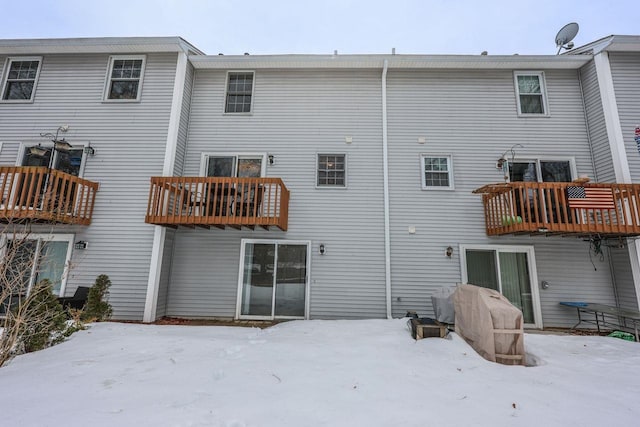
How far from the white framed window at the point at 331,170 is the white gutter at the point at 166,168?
3810 millimetres

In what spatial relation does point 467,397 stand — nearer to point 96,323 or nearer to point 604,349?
point 604,349

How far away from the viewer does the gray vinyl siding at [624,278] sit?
249 inches

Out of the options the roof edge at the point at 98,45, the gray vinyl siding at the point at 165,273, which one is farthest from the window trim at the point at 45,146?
the gray vinyl siding at the point at 165,273

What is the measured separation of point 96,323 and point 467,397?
22.0ft

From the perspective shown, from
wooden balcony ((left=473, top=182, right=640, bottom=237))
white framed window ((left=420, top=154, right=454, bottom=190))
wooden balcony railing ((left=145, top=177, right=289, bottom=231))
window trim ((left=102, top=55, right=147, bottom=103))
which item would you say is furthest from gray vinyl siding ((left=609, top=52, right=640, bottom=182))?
window trim ((left=102, top=55, right=147, bottom=103))

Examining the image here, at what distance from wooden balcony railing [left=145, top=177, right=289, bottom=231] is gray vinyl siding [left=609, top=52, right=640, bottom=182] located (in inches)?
337

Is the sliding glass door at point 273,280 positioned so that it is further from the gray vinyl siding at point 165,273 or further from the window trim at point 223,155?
the window trim at point 223,155

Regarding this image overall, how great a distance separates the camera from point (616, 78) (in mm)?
7203

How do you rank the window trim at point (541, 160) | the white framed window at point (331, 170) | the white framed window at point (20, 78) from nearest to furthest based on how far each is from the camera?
the window trim at point (541, 160), the white framed window at point (331, 170), the white framed window at point (20, 78)

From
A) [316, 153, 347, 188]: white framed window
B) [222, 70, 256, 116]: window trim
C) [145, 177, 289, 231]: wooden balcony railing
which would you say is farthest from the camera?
[222, 70, 256, 116]: window trim

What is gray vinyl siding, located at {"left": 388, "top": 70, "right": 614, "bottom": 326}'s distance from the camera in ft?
22.3

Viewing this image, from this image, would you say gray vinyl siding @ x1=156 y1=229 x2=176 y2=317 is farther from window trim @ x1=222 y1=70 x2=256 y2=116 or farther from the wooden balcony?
the wooden balcony

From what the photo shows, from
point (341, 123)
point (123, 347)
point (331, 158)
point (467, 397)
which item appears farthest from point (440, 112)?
point (123, 347)

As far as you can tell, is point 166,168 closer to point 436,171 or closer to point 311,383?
point 311,383
